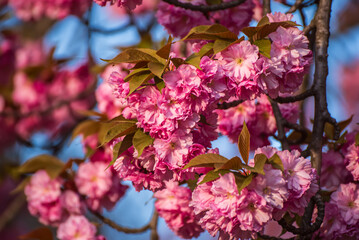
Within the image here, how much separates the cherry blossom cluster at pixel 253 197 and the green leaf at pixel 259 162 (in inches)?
0.9

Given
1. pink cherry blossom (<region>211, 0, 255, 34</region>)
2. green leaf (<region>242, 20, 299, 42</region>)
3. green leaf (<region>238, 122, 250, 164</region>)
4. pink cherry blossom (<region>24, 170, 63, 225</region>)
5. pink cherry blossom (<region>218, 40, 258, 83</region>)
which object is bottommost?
pink cherry blossom (<region>24, 170, 63, 225</region>)

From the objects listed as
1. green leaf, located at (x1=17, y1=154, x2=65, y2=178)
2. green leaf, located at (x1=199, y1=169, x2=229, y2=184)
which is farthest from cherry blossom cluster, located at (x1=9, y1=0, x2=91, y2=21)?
green leaf, located at (x1=199, y1=169, x2=229, y2=184)

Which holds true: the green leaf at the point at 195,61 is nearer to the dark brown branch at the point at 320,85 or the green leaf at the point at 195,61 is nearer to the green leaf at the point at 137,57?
the green leaf at the point at 137,57

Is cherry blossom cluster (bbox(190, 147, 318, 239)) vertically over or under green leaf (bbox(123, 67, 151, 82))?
under

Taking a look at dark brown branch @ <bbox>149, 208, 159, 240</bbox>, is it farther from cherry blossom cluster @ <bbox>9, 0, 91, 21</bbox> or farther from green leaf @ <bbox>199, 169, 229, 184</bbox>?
cherry blossom cluster @ <bbox>9, 0, 91, 21</bbox>

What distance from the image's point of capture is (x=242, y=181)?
132 cm

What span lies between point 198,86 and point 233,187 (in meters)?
0.27

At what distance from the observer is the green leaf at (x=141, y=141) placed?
141 centimetres

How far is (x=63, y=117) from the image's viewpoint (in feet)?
A: 16.4

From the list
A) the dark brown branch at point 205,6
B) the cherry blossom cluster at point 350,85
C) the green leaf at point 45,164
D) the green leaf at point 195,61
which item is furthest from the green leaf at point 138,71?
the cherry blossom cluster at point 350,85

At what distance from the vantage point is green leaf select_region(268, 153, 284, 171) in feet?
4.46

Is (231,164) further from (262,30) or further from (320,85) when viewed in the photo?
(320,85)

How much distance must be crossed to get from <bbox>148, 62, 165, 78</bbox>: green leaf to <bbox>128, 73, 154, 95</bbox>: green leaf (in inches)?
0.8

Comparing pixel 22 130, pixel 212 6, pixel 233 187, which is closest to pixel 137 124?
pixel 233 187
